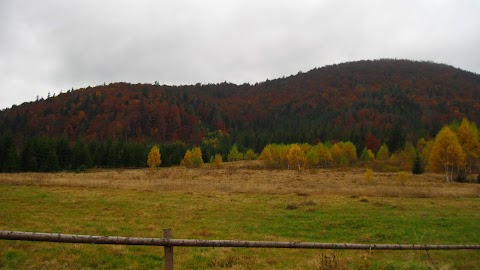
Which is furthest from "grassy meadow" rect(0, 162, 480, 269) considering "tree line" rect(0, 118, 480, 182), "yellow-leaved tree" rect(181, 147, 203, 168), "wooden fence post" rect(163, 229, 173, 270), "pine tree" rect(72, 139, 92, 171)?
"yellow-leaved tree" rect(181, 147, 203, 168)

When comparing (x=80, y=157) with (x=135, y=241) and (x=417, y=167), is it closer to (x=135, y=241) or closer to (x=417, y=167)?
(x=417, y=167)

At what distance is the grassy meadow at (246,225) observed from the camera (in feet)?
35.7

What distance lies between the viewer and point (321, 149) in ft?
303

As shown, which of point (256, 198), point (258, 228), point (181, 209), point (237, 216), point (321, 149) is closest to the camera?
point (258, 228)

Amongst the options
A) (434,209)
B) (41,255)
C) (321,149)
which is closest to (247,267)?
(41,255)

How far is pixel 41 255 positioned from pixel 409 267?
11789 millimetres

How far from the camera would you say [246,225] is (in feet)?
62.8

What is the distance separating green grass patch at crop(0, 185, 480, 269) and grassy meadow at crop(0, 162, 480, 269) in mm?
46

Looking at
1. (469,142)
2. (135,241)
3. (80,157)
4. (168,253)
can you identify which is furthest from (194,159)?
(135,241)

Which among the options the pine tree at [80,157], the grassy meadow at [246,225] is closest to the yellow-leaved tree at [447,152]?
the grassy meadow at [246,225]

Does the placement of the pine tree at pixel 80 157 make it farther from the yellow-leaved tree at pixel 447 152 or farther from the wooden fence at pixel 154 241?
the wooden fence at pixel 154 241

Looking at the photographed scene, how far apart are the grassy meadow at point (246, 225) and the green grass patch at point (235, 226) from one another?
46 millimetres

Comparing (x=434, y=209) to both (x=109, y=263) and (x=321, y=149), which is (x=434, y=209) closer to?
(x=109, y=263)

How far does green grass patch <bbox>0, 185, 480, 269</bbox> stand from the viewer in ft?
35.7
